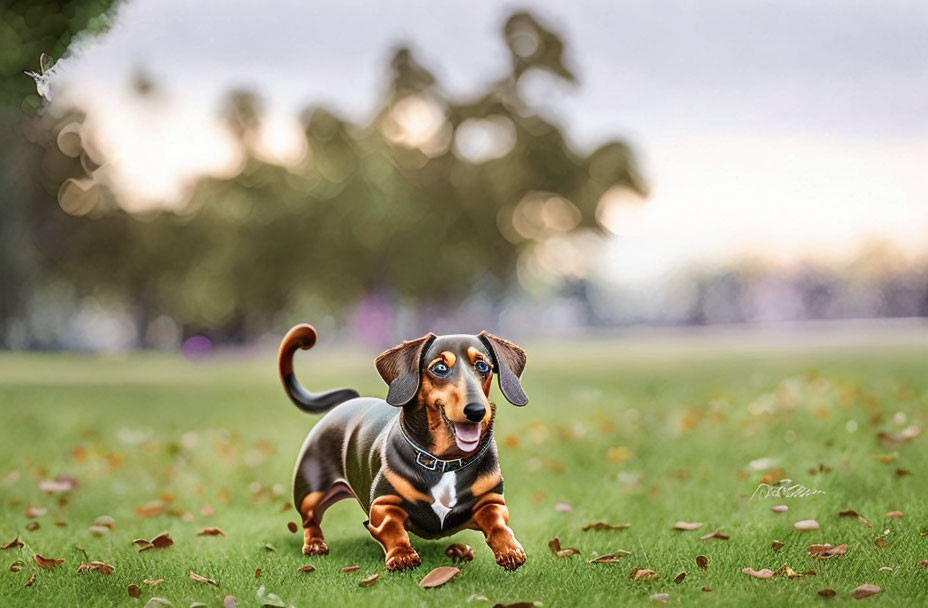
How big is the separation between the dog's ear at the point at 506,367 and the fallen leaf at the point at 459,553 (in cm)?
101

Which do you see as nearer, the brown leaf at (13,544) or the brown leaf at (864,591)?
the brown leaf at (864,591)

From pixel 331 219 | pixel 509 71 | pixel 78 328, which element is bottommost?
pixel 78 328

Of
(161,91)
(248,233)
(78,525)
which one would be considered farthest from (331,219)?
(78,525)

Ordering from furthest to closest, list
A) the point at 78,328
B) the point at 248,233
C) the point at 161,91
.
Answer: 1. the point at 78,328
2. the point at 161,91
3. the point at 248,233

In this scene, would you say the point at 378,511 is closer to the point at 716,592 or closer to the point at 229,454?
the point at 716,592

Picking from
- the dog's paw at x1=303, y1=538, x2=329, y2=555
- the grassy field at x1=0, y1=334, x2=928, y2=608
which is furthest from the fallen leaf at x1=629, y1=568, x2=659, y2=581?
the dog's paw at x1=303, y1=538, x2=329, y2=555

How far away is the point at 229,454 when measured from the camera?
9422mm

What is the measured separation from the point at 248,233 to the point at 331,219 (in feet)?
9.50

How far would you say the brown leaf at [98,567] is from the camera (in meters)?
5.31

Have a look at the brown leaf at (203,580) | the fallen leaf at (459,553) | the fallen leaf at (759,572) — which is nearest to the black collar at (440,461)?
the fallen leaf at (459,553)

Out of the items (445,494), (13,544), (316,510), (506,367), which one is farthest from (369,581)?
(13,544)

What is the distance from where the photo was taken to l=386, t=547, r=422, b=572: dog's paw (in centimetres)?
471

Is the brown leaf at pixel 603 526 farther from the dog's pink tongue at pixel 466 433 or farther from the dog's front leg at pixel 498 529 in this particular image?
the dog's pink tongue at pixel 466 433

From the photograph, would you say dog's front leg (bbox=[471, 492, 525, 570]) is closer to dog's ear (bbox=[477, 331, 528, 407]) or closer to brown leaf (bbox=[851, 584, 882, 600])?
dog's ear (bbox=[477, 331, 528, 407])
